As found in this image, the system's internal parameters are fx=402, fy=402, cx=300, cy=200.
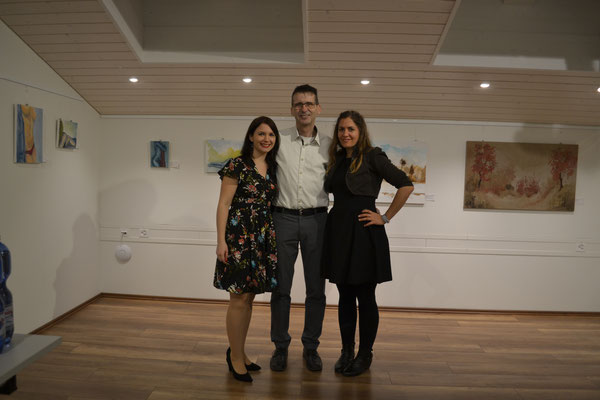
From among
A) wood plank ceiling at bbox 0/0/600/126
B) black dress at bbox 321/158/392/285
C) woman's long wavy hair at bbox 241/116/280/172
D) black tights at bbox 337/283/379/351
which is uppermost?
wood plank ceiling at bbox 0/0/600/126

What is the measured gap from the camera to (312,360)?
2.53m

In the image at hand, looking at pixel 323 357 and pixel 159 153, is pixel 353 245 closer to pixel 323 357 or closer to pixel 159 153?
pixel 323 357

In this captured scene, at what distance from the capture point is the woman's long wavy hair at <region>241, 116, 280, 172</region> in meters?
2.29

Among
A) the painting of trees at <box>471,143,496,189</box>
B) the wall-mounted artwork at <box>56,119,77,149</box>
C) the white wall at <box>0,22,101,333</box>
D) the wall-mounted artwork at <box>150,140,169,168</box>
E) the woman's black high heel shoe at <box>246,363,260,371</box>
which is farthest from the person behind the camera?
the wall-mounted artwork at <box>150,140,169,168</box>

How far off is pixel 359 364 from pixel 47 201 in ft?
8.55

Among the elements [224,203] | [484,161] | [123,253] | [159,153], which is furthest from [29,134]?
[484,161]

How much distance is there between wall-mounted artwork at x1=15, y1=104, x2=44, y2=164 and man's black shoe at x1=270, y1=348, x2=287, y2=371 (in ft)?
7.22

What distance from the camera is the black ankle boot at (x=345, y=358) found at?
249 centimetres

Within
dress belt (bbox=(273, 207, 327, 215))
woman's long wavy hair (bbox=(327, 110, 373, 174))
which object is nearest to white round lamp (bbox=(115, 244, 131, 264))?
dress belt (bbox=(273, 207, 327, 215))

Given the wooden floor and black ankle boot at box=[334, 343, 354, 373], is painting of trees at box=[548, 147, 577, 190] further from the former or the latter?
black ankle boot at box=[334, 343, 354, 373]

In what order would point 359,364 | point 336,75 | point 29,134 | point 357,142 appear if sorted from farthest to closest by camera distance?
point 336,75 → point 29,134 → point 359,364 → point 357,142

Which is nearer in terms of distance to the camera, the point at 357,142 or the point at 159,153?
the point at 357,142

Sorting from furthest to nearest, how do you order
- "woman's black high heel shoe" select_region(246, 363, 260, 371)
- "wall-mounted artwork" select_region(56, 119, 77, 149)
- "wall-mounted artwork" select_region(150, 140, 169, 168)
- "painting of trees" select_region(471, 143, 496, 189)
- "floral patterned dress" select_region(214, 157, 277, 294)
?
1. "wall-mounted artwork" select_region(150, 140, 169, 168)
2. "painting of trees" select_region(471, 143, 496, 189)
3. "wall-mounted artwork" select_region(56, 119, 77, 149)
4. "woman's black high heel shoe" select_region(246, 363, 260, 371)
5. "floral patterned dress" select_region(214, 157, 277, 294)

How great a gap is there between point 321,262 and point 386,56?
1507 mm
